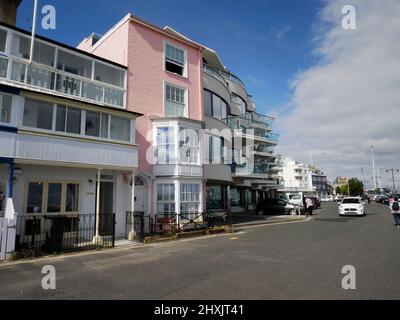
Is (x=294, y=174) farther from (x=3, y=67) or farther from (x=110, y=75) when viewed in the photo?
(x=3, y=67)

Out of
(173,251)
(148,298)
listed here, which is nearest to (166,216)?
(173,251)

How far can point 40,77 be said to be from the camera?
1250 centimetres

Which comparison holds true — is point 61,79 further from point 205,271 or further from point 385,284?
point 385,284

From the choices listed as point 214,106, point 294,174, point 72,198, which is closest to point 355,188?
point 294,174

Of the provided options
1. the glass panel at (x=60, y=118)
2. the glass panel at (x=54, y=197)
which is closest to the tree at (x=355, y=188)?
the glass panel at (x=54, y=197)

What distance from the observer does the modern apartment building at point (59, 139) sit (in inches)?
421

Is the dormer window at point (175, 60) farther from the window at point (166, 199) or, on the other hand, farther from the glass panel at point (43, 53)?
the window at point (166, 199)

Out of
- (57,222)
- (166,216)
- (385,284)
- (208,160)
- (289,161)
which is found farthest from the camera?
(289,161)

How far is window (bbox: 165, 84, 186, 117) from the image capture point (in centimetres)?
1739

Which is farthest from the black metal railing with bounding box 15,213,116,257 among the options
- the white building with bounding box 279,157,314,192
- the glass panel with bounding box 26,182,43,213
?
the white building with bounding box 279,157,314,192

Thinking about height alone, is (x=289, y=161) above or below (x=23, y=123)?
above

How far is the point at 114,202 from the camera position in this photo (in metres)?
14.0

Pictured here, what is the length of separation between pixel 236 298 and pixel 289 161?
100561 millimetres

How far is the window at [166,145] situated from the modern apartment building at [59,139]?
202 centimetres
